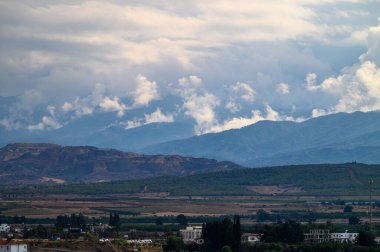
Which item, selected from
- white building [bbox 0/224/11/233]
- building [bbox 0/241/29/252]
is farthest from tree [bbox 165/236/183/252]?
white building [bbox 0/224/11/233]

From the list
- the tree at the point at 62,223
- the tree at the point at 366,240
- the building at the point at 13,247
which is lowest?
the building at the point at 13,247

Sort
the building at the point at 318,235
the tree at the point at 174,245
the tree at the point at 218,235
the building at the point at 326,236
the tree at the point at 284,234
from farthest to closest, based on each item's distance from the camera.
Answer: the building at the point at 326,236 < the building at the point at 318,235 < the tree at the point at 284,234 < the tree at the point at 218,235 < the tree at the point at 174,245

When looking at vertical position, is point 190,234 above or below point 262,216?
below

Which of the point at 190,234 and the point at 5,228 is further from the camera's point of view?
the point at 5,228

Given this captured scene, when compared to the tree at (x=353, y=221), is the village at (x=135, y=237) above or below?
below

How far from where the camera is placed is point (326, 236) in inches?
5408

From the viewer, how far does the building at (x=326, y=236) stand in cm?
13375

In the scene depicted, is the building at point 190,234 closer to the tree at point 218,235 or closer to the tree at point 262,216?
the tree at point 218,235

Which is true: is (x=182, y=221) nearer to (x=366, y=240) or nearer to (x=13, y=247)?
(x=366, y=240)

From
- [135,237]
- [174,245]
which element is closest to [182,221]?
[135,237]

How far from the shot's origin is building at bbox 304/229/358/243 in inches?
5266

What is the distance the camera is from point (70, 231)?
14362cm

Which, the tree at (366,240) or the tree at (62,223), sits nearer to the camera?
the tree at (366,240)

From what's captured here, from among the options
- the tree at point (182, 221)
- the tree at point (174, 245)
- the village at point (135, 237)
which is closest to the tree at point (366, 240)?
the village at point (135, 237)
